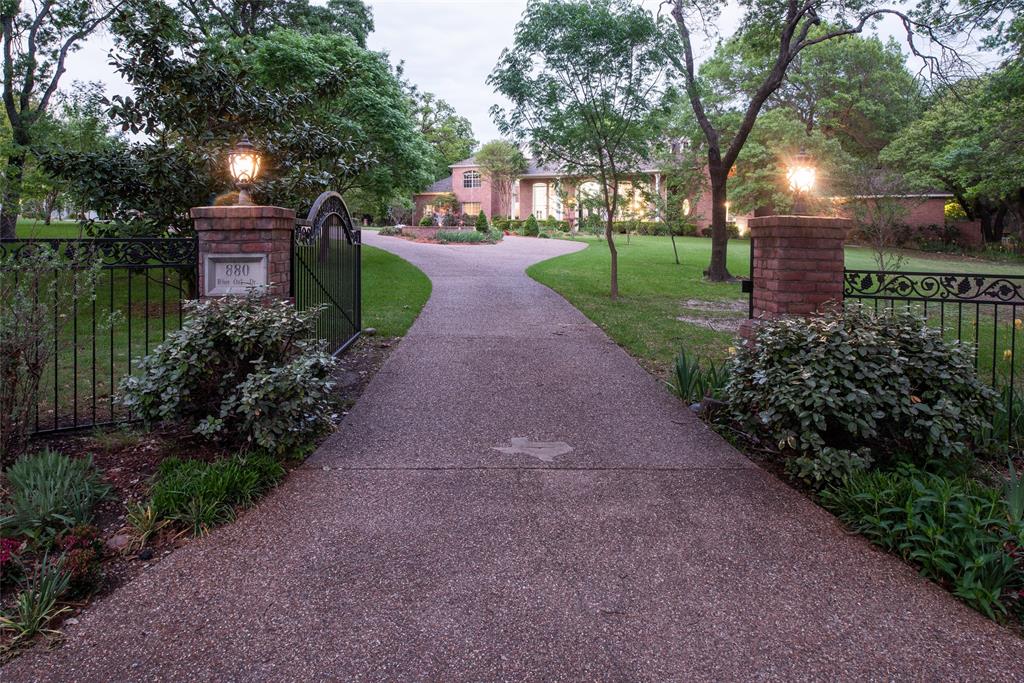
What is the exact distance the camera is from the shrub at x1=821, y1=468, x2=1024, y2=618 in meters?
2.88

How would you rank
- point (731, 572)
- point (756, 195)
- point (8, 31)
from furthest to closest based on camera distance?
point (756, 195)
point (8, 31)
point (731, 572)

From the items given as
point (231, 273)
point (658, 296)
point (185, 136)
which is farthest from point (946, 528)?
point (658, 296)

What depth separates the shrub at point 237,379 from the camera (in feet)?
13.4

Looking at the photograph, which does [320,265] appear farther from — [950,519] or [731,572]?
[950,519]

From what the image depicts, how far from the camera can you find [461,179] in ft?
161

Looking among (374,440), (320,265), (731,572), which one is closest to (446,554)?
(731,572)

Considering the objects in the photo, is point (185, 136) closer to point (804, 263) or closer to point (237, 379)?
point (237, 379)

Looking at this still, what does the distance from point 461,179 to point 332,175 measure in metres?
40.7

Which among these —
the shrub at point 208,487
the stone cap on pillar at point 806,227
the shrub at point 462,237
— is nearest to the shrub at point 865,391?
the stone cap on pillar at point 806,227

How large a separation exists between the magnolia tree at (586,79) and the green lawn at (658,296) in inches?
57.8

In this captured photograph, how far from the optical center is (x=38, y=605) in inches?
106

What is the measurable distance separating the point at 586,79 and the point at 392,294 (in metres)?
5.55

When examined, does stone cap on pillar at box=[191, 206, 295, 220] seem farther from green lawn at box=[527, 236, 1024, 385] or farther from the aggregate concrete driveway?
green lawn at box=[527, 236, 1024, 385]

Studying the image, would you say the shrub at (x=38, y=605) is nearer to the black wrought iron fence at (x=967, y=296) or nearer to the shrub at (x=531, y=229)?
the black wrought iron fence at (x=967, y=296)
